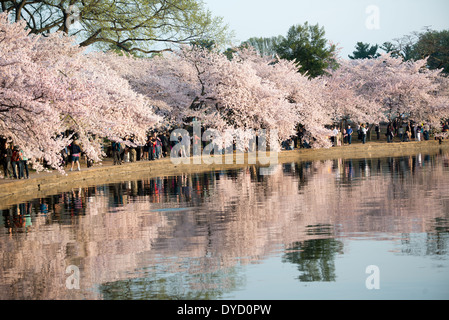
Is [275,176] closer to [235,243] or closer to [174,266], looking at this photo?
[235,243]

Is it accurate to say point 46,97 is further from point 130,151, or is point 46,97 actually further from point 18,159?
point 130,151

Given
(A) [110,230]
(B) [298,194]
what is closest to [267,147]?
(B) [298,194]

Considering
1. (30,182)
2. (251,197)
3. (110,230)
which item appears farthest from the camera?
(30,182)

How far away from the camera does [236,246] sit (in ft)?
40.7

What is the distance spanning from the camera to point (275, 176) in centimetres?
3166

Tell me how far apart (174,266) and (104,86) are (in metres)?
30.4
